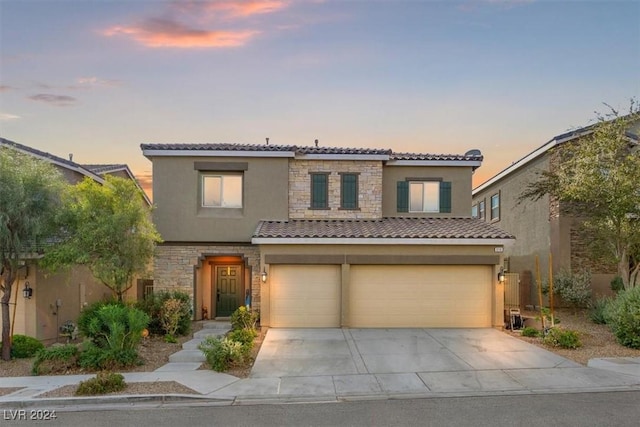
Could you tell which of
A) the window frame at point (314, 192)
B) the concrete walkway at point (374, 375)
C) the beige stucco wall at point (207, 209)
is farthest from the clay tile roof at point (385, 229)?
the concrete walkway at point (374, 375)

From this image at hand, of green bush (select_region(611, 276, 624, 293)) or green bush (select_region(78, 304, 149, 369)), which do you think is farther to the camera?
green bush (select_region(611, 276, 624, 293))

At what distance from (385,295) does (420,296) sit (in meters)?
1.26

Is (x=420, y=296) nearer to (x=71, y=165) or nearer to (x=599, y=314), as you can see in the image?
(x=599, y=314)

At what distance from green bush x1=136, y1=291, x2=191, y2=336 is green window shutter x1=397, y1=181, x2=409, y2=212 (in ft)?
30.9

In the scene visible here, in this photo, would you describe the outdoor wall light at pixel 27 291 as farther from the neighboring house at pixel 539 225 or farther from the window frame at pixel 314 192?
the neighboring house at pixel 539 225

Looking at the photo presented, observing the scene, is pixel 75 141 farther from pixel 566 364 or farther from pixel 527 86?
pixel 566 364

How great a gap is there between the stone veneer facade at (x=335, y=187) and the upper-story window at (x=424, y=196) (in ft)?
4.33

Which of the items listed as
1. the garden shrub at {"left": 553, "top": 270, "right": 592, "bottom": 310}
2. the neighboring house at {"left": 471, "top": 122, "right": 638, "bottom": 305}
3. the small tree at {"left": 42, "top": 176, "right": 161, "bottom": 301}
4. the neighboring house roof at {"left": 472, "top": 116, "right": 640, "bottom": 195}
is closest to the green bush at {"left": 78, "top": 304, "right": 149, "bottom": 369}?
the small tree at {"left": 42, "top": 176, "right": 161, "bottom": 301}

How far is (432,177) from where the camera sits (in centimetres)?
1902

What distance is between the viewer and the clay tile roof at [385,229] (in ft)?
51.6

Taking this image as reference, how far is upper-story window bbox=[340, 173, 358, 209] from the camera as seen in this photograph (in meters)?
18.3

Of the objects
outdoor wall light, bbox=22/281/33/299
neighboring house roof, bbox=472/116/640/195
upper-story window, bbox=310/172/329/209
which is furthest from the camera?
neighboring house roof, bbox=472/116/640/195

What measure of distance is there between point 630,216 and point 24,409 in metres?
18.7

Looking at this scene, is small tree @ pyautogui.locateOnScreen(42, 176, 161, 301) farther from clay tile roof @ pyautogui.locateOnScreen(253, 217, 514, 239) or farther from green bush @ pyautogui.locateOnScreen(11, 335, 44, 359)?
clay tile roof @ pyautogui.locateOnScreen(253, 217, 514, 239)
